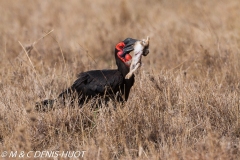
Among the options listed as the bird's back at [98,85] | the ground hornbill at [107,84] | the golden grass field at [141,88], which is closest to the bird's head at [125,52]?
the ground hornbill at [107,84]

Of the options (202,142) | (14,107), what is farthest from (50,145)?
(202,142)

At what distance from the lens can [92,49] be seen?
25.4 ft

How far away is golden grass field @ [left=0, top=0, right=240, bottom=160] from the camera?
403 cm

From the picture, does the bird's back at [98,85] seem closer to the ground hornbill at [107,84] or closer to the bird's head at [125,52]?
the ground hornbill at [107,84]

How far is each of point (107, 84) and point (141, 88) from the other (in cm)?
37

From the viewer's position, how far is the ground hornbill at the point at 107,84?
15.0ft

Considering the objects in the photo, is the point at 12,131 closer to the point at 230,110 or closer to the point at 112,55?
the point at 230,110

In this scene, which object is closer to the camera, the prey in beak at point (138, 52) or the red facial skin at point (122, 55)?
the prey in beak at point (138, 52)

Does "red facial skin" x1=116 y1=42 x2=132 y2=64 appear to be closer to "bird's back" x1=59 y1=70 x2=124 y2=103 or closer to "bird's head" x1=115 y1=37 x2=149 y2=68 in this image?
"bird's head" x1=115 y1=37 x2=149 y2=68

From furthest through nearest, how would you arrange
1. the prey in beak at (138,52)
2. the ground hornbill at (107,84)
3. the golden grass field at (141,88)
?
the ground hornbill at (107,84) → the prey in beak at (138,52) → the golden grass field at (141,88)

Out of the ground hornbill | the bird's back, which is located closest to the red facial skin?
the ground hornbill

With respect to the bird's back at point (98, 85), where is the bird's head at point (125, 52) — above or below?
above

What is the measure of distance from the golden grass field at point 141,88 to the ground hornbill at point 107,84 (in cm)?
13

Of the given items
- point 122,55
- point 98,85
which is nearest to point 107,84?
point 98,85
